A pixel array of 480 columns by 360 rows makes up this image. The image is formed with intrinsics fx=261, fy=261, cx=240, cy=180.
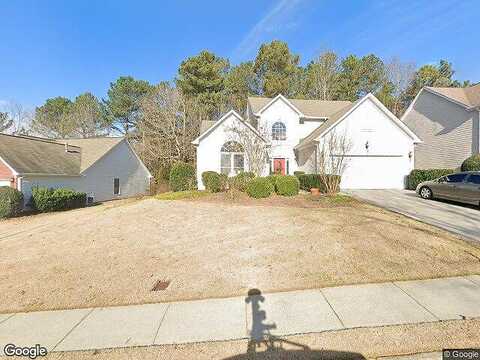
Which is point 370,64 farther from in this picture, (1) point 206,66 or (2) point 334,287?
(2) point 334,287

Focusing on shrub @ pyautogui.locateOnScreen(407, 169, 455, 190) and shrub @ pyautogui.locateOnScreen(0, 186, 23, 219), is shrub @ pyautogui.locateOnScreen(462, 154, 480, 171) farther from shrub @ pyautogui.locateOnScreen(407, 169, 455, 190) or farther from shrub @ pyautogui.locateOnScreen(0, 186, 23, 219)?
shrub @ pyautogui.locateOnScreen(0, 186, 23, 219)

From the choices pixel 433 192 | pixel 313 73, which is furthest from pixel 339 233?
pixel 313 73

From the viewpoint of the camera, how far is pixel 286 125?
23.2 meters

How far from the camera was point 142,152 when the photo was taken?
32219mm

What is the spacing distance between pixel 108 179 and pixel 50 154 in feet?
17.5

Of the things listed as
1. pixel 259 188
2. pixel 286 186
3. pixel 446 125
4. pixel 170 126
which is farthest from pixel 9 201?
pixel 446 125

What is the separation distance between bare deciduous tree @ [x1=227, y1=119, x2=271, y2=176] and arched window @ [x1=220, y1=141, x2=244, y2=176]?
2.23 feet

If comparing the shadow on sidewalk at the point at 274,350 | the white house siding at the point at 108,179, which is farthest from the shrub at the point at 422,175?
the white house siding at the point at 108,179

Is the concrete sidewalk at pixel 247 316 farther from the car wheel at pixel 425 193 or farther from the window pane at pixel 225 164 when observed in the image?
the window pane at pixel 225 164

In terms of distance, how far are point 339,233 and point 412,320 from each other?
3827 millimetres

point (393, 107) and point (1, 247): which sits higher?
point (393, 107)

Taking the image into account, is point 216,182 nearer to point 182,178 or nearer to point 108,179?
point 182,178

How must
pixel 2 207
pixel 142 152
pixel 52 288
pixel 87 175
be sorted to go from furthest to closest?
1. pixel 142 152
2. pixel 87 175
3. pixel 2 207
4. pixel 52 288

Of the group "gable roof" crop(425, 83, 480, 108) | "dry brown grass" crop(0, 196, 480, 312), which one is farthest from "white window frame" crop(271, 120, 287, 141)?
"dry brown grass" crop(0, 196, 480, 312)
